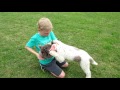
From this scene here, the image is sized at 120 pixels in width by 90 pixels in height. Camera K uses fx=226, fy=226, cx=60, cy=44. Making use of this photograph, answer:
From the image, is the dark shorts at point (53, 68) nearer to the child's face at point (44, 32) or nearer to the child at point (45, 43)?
the child at point (45, 43)

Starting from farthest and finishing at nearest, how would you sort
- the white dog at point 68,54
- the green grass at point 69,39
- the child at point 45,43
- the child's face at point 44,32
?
the green grass at point 69,39 < the child at point 45,43 < the child's face at point 44,32 < the white dog at point 68,54

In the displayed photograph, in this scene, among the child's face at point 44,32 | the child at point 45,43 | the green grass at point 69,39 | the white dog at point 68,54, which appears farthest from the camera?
the green grass at point 69,39

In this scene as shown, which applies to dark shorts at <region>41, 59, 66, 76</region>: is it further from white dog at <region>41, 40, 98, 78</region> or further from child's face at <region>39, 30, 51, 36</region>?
child's face at <region>39, 30, 51, 36</region>

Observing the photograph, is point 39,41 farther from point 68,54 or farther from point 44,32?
point 68,54

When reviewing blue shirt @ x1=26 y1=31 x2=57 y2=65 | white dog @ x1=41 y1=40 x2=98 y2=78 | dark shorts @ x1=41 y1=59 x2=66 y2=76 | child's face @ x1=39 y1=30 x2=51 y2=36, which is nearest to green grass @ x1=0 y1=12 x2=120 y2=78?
dark shorts @ x1=41 y1=59 x2=66 y2=76

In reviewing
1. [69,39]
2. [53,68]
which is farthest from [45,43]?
[69,39]

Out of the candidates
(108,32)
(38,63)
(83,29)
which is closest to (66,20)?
(83,29)

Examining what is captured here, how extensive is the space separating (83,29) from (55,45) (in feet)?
8.19

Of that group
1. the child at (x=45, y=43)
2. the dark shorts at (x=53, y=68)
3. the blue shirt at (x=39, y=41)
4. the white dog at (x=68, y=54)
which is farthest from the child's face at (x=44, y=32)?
the dark shorts at (x=53, y=68)

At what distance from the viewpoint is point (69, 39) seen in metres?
5.61

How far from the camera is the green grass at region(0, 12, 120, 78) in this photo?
4.27m

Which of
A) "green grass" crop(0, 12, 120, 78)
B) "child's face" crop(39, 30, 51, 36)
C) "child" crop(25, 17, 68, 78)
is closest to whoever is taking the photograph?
"child's face" crop(39, 30, 51, 36)

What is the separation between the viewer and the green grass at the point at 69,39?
4.27 m
